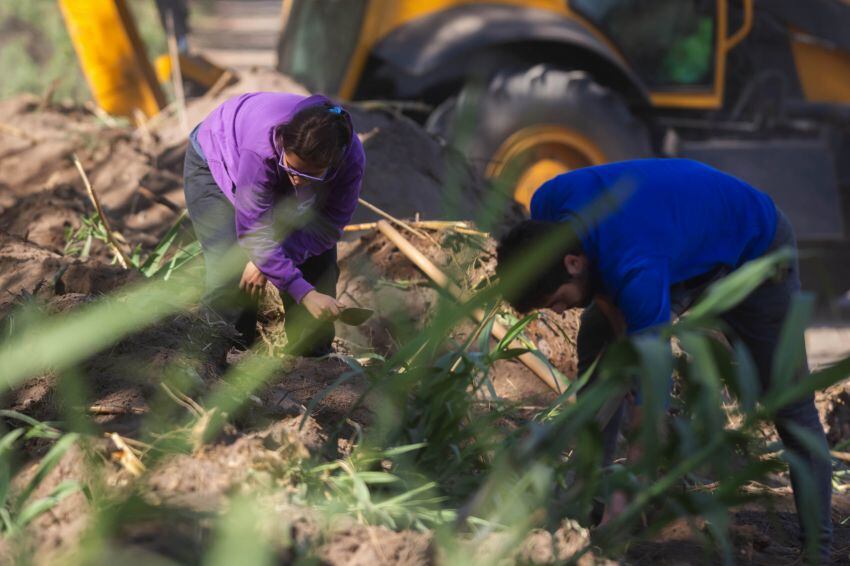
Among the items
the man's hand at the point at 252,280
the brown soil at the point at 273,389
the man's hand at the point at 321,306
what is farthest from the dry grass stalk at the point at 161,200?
the man's hand at the point at 321,306

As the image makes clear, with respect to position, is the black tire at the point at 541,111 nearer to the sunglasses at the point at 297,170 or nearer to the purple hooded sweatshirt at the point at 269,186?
the purple hooded sweatshirt at the point at 269,186

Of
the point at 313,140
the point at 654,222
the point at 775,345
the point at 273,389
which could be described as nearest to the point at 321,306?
the point at 273,389

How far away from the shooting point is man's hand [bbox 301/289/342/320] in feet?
9.82

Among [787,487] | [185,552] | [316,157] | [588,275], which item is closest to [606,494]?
[588,275]

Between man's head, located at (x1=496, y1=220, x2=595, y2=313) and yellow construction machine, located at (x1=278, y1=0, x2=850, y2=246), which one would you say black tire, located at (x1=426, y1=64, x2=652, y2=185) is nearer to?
yellow construction machine, located at (x1=278, y1=0, x2=850, y2=246)

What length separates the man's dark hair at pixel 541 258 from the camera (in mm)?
2309

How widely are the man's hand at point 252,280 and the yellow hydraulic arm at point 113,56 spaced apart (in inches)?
138

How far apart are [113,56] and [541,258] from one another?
4.84m

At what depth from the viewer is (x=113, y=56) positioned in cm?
649

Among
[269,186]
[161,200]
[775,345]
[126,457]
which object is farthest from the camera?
[161,200]

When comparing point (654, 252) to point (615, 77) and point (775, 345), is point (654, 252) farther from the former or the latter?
point (615, 77)

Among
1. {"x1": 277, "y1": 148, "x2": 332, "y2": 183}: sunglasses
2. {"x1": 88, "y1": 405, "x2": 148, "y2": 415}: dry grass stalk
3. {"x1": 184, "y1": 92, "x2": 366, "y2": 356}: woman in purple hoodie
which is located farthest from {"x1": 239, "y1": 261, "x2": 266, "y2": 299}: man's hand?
{"x1": 88, "y1": 405, "x2": 148, "y2": 415}: dry grass stalk

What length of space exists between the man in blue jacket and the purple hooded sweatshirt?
2.59 ft

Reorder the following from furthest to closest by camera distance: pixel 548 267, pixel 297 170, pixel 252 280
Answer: pixel 252 280
pixel 297 170
pixel 548 267
